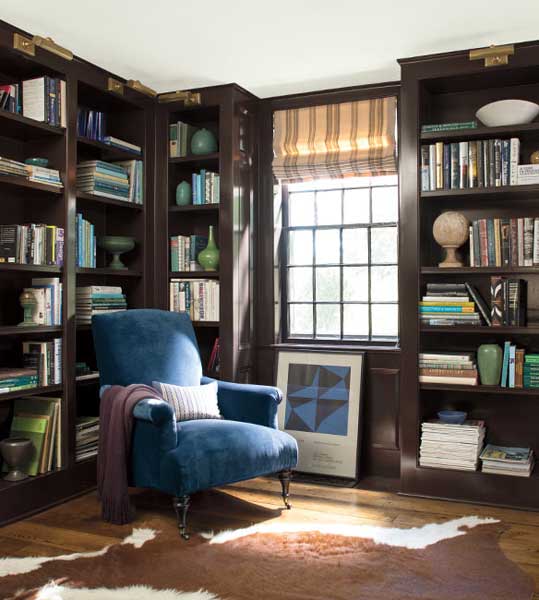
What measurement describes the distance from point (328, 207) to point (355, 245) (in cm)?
34

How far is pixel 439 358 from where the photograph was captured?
13.8 feet

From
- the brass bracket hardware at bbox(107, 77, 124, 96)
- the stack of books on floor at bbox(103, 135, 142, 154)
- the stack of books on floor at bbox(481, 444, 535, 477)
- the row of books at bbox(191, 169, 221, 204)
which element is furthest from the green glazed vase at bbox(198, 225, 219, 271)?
the stack of books on floor at bbox(481, 444, 535, 477)

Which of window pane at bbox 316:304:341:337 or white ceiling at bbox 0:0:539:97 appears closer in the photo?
white ceiling at bbox 0:0:539:97

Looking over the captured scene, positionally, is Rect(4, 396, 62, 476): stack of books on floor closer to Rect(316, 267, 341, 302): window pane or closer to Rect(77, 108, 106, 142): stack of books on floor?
Rect(77, 108, 106, 142): stack of books on floor

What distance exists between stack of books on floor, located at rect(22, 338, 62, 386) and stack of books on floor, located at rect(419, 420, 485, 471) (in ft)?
7.14

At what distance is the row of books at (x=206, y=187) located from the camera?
4.80 metres

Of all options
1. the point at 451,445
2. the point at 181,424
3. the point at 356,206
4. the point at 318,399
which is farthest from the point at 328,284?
the point at 181,424

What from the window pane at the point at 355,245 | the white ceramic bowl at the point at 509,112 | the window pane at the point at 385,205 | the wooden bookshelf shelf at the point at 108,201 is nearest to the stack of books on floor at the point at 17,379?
the wooden bookshelf shelf at the point at 108,201

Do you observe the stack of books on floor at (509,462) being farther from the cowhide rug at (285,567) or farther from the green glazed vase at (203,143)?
the green glazed vase at (203,143)

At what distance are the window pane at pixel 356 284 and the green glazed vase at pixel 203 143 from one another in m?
1.24

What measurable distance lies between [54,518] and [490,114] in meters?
3.32

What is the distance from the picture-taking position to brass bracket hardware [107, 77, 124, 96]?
443 centimetres

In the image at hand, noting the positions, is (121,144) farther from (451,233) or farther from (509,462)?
(509,462)

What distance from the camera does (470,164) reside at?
4145mm
